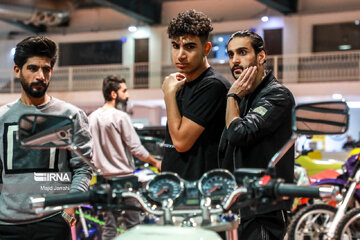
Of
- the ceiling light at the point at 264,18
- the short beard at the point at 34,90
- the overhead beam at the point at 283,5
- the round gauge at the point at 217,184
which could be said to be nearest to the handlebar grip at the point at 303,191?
the round gauge at the point at 217,184

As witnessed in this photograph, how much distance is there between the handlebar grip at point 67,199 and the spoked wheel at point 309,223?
461cm

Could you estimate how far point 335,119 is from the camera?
2.04 m

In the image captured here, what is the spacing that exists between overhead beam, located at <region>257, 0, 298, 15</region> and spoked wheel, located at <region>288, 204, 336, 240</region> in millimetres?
13733

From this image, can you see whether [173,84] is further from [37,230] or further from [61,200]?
[61,200]

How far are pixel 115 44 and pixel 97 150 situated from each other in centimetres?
1810

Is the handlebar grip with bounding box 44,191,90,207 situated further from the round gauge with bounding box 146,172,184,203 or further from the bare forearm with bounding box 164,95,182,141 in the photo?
the bare forearm with bounding box 164,95,182,141

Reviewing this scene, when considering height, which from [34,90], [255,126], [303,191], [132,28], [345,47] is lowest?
[303,191]

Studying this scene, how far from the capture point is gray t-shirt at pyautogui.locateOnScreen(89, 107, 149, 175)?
6027 mm

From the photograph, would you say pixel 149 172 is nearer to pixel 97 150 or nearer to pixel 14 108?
pixel 97 150

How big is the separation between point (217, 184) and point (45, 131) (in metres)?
0.53

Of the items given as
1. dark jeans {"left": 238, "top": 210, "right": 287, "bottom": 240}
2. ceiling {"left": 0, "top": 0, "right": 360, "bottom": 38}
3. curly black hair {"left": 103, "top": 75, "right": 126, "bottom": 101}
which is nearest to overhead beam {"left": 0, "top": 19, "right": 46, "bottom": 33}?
ceiling {"left": 0, "top": 0, "right": 360, "bottom": 38}

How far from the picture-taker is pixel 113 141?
6078mm

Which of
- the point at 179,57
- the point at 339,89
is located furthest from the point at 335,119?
the point at 339,89

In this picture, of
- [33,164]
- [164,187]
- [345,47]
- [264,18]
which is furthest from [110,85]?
[345,47]
